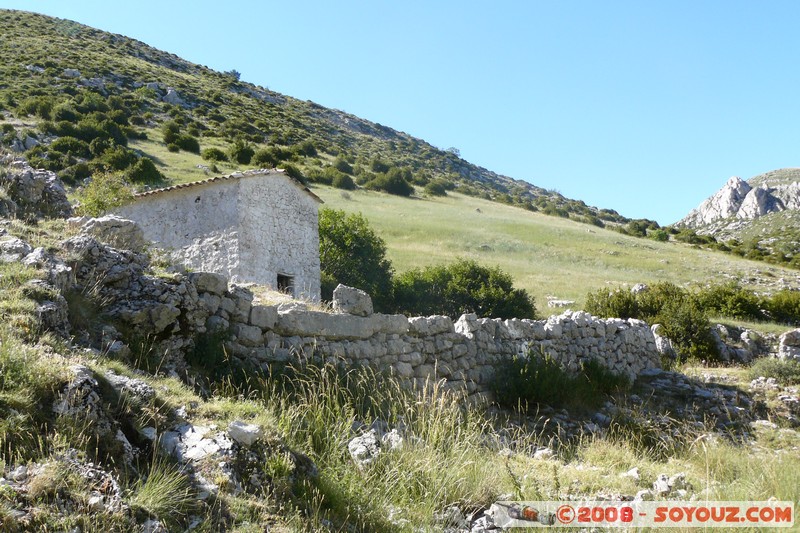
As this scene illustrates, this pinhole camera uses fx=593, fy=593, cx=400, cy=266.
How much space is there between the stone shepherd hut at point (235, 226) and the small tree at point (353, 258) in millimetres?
6596

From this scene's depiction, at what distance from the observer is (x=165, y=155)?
1570 inches

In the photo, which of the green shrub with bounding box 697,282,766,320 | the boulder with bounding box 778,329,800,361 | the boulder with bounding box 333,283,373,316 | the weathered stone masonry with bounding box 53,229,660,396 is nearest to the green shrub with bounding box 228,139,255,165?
the green shrub with bounding box 697,282,766,320

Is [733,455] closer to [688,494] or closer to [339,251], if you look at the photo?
[688,494]

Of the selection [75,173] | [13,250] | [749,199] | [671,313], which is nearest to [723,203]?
[749,199]

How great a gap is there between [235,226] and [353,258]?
1016cm

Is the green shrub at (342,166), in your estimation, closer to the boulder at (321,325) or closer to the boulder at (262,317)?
the boulder at (321,325)

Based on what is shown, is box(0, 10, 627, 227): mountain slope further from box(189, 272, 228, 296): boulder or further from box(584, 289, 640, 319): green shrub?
box(189, 272, 228, 296): boulder

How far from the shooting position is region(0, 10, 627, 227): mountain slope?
138ft

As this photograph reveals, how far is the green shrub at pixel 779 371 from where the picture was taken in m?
13.3

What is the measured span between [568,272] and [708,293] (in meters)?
8.74

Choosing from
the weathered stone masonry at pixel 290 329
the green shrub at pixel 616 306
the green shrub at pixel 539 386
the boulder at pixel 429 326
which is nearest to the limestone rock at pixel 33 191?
the weathered stone masonry at pixel 290 329

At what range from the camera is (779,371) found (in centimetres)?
1361

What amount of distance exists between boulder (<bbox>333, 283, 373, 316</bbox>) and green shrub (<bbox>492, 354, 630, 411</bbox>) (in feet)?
9.53

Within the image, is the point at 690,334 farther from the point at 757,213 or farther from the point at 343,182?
the point at 757,213
